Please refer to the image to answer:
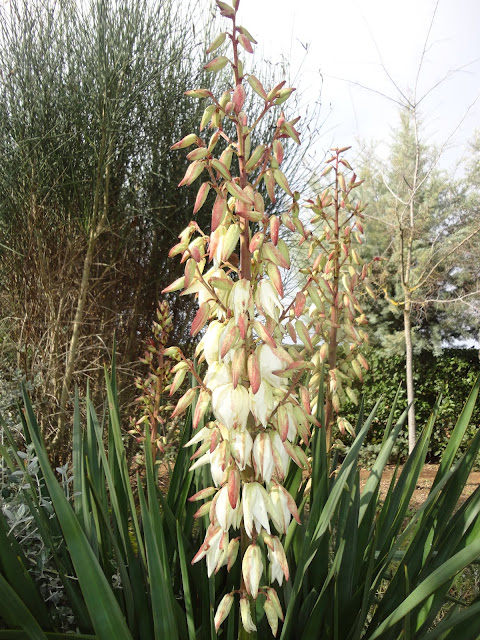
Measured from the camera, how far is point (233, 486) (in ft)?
3.32

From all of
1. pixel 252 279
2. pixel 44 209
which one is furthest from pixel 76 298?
pixel 252 279

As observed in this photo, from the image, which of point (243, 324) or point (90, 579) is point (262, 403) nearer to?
point (243, 324)

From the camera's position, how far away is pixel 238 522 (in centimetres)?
107

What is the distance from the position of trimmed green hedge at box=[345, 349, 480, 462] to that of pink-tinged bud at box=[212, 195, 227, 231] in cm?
672

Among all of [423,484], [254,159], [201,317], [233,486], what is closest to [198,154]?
[254,159]

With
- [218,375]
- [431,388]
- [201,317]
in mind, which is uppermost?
[201,317]

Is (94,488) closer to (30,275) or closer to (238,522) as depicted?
(238,522)

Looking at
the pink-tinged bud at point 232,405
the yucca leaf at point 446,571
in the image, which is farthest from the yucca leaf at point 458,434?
the pink-tinged bud at point 232,405

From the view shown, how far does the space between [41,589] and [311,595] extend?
790 millimetres

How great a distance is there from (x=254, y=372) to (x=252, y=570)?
0.37 metres

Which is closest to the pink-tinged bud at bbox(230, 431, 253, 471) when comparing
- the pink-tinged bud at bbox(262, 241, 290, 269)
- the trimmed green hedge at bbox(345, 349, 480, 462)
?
the pink-tinged bud at bbox(262, 241, 290, 269)

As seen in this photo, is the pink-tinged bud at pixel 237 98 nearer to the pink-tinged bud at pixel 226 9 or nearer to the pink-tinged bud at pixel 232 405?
the pink-tinged bud at pixel 226 9

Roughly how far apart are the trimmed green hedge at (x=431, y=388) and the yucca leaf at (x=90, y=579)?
→ 6.75 metres

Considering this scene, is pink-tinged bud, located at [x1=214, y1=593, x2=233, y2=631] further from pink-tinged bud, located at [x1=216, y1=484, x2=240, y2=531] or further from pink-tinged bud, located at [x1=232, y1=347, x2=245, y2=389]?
pink-tinged bud, located at [x1=232, y1=347, x2=245, y2=389]
